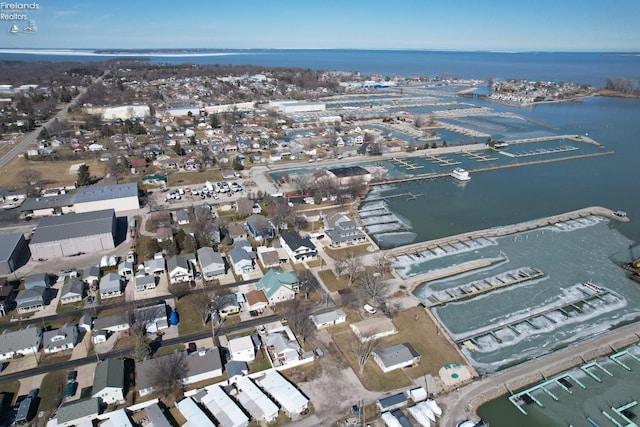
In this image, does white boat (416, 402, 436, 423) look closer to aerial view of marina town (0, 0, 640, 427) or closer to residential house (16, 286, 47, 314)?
aerial view of marina town (0, 0, 640, 427)

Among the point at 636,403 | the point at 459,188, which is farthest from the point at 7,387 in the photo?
the point at 459,188

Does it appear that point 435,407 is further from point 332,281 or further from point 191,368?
point 191,368

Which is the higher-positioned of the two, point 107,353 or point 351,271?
point 351,271

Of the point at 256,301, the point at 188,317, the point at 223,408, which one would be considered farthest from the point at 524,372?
the point at 188,317

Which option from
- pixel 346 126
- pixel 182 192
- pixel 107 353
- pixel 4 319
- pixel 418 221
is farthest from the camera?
pixel 346 126

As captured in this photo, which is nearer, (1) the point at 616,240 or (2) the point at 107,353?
(2) the point at 107,353

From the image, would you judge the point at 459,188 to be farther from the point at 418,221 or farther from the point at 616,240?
the point at 616,240

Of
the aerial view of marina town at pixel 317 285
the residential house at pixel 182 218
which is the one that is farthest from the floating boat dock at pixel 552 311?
the residential house at pixel 182 218
